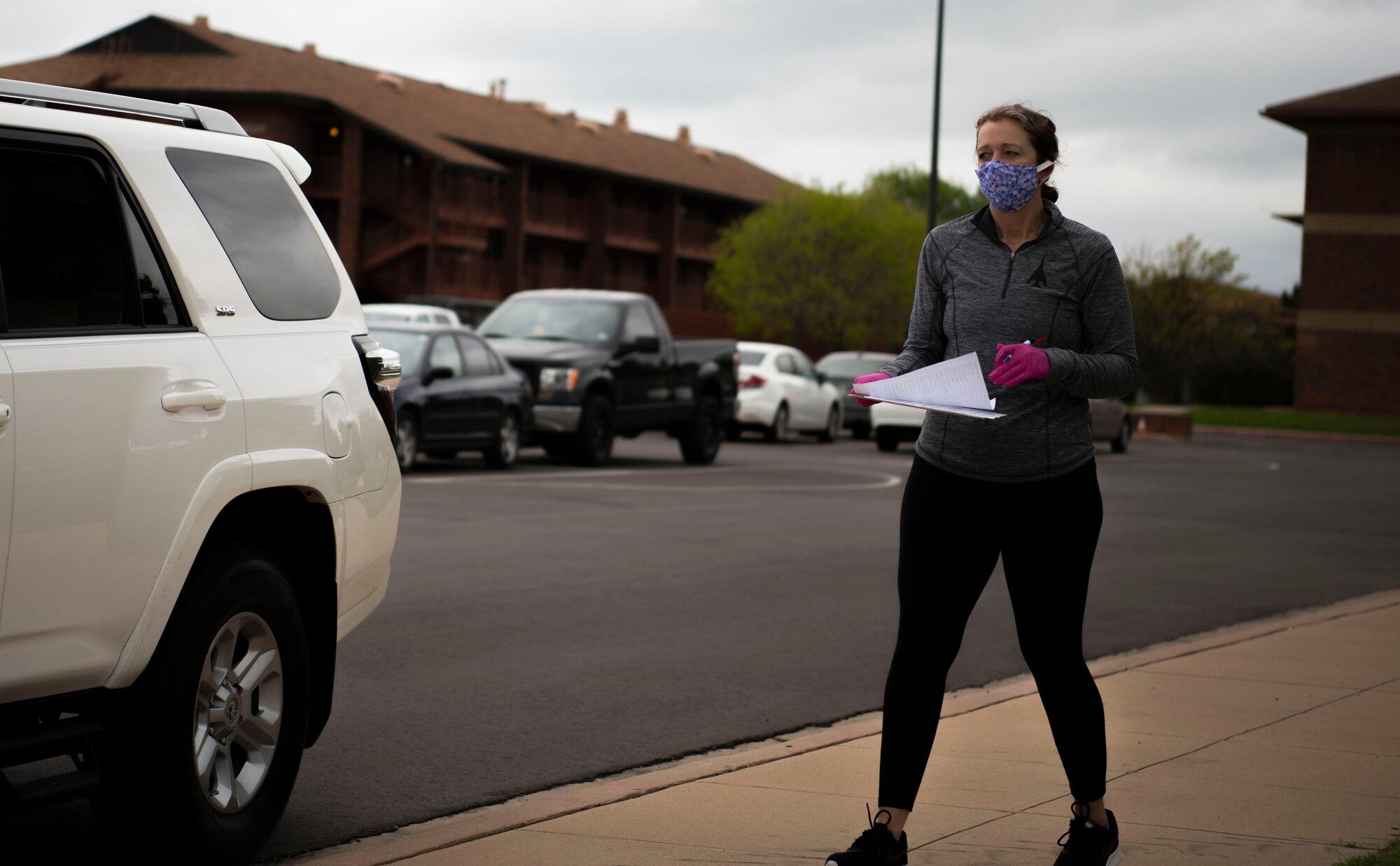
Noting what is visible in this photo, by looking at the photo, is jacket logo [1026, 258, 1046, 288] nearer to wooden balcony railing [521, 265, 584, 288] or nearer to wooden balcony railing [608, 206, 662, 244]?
wooden balcony railing [521, 265, 584, 288]

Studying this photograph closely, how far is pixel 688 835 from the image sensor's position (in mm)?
5004

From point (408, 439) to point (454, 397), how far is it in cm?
79

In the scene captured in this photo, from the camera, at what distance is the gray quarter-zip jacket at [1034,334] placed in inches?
173

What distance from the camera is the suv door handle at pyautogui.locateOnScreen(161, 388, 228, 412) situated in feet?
13.9

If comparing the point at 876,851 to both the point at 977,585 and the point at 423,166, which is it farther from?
the point at 423,166

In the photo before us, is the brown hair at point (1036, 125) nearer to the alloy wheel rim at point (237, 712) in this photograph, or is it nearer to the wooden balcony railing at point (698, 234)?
the alloy wheel rim at point (237, 712)

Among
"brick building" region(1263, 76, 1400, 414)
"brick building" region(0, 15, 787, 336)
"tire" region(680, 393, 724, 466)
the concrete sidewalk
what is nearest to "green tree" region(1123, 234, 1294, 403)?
"brick building" region(1263, 76, 1400, 414)

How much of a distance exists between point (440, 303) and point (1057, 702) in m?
45.1

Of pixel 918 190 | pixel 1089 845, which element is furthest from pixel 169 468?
pixel 918 190

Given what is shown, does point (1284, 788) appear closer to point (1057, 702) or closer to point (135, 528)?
point (1057, 702)

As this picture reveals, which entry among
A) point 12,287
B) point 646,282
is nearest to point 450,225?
point 646,282

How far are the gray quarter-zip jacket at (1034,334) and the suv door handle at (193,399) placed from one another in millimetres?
1730

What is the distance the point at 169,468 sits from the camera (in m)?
4.20

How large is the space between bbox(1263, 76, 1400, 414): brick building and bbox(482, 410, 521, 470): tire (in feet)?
149
